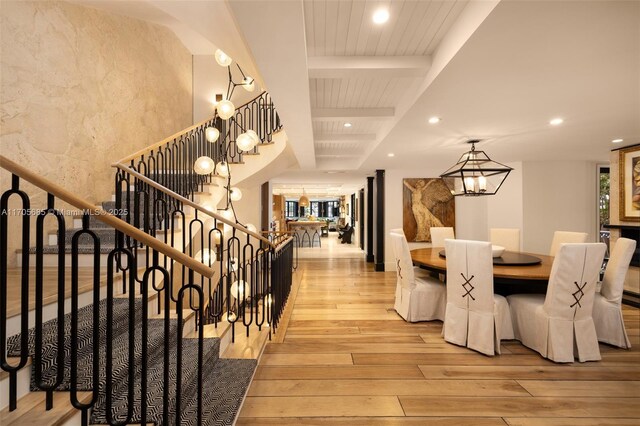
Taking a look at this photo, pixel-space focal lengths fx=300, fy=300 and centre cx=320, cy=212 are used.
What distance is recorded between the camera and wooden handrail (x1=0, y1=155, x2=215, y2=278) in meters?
1.15

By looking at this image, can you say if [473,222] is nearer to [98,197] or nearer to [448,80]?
[448,80]

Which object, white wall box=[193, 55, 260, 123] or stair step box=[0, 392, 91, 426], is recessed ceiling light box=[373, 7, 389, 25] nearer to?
stair step box=[0, 392, 91, 426]

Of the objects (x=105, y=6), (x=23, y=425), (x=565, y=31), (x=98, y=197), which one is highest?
(x=105, y=6)

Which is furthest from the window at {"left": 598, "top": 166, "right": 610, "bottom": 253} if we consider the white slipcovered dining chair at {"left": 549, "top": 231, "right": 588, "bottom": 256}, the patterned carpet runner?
the patterned carpet runner

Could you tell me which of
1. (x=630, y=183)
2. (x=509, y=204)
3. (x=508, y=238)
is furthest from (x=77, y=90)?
(x=630, y=183)

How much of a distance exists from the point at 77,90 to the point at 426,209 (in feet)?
21.8

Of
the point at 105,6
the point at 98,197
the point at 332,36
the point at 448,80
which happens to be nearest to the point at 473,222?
the point at 448,80

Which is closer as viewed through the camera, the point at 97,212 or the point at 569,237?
the point at 97,212

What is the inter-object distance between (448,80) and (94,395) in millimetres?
2853

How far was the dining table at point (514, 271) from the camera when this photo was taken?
2.95 meters

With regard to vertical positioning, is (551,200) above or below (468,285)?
above

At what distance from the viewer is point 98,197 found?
4078 millimetres

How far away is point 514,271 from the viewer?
3.10 metres

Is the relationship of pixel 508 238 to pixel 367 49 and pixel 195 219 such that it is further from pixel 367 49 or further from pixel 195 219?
pixel 195 219
